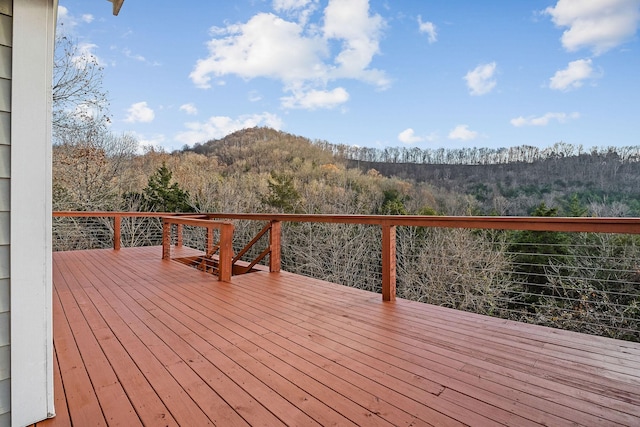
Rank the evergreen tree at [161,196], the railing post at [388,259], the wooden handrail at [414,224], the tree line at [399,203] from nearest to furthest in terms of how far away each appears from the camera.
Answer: the wooden handrail at [414,224]
the railing post at [388,259]
the tree line at [399,203]
the evergreen tree at [161,196]

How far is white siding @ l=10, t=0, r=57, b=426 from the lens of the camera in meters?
1.30

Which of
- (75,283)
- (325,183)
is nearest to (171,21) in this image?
(75,283)

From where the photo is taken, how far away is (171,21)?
353 inches

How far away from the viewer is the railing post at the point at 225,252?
394 cm

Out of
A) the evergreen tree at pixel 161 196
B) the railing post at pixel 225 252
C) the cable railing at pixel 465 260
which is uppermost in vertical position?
the evergreen tree at pixel 161 196

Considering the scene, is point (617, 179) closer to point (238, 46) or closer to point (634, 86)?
point (634, 86)

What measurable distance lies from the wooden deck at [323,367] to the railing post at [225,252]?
3.00ft

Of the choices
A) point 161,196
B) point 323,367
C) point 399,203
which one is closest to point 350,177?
point 399,203

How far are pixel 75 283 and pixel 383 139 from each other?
23.4 m

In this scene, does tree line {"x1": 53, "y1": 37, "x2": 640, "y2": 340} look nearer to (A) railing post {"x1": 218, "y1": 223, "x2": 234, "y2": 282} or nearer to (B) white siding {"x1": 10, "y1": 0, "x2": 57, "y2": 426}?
(A) railing post {"x1": 218, "y1": 223, "x2": 234, "y2": 282}

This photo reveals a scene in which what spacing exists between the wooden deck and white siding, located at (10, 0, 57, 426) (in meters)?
0.23

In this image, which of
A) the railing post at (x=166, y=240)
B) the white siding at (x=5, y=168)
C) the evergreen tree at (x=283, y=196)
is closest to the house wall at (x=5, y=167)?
the white siding at (x=5, y=168)

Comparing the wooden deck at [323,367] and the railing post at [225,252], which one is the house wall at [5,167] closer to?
the wooden deck at [323,367]

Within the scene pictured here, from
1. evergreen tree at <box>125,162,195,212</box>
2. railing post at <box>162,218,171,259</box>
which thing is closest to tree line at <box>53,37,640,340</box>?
evergreen tree at <box>125,162,195,212</box>
